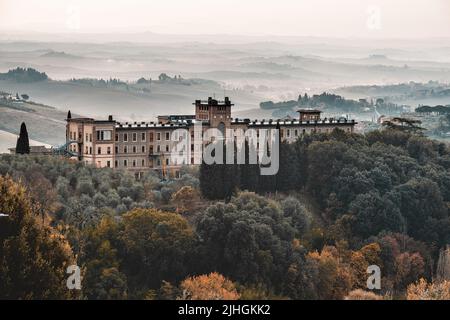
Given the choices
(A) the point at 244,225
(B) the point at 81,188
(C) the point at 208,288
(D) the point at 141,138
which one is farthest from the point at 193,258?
(D) the point at 141,138

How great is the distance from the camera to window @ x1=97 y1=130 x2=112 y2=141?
198ft

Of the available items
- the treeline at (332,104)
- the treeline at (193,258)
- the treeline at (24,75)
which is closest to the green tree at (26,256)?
the treeline at (193,258)

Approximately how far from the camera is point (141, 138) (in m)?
62.1

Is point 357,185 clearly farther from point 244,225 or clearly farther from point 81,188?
point 244,225

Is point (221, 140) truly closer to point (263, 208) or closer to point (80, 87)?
point (263, 208)

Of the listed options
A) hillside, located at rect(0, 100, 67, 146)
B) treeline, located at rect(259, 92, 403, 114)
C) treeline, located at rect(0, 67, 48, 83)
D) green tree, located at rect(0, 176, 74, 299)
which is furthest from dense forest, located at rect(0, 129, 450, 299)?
treeline, located at rect(0, 67, 48, 83)

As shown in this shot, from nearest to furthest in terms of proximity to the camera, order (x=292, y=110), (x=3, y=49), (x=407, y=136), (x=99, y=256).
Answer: (x=99, y=256)
(x=407, y=136)
(x=292, y=110)
(x=3, y=49)

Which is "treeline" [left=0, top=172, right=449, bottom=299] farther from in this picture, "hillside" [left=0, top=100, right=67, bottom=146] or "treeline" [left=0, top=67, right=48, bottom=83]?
"treeline" [left=0, top=67, right=48, bottom=83]

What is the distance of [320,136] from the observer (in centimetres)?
6444

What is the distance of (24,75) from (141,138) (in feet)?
222

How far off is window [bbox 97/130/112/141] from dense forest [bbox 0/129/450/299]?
275cm

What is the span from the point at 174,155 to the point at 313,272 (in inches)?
654

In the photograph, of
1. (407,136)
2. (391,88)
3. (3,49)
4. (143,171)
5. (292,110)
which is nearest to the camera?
(143,171)
